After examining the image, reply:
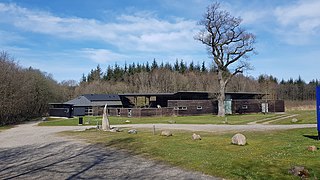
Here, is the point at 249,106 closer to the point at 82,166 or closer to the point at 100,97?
the point at 100,97

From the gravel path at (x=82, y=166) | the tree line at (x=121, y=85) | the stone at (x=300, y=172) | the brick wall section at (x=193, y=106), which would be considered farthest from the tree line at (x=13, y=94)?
the stone at (x=300, y=172)

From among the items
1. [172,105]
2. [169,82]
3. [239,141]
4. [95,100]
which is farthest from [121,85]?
[239,141]

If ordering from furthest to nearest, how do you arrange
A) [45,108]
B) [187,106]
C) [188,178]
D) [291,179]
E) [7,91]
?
[45,108], [187,106], [7,91], [188,178], [291,179]

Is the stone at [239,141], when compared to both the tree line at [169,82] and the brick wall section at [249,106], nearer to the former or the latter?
the brick wall section at [249,106]

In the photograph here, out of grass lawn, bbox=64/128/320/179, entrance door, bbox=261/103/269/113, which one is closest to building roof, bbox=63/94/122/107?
entrance door, bbox=261/103/269/113

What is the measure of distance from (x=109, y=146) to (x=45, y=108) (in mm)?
56121

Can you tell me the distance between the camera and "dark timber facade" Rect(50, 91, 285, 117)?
171ft

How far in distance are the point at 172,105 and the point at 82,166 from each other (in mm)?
40884

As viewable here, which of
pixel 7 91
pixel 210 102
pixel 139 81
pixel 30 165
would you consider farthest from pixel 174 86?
pixel 30 165

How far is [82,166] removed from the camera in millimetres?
11984

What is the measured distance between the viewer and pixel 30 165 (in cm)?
1260

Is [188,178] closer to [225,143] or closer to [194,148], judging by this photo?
[194,148]

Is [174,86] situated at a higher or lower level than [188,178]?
higher

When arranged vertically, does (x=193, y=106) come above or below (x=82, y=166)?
above
